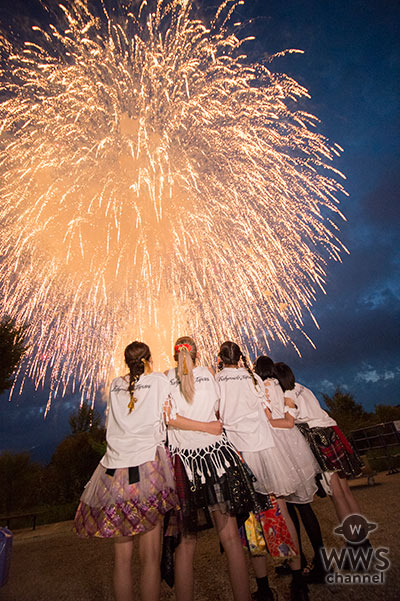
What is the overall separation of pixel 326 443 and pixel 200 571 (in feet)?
8.06

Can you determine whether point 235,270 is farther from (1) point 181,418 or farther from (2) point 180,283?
(1) point 181,418

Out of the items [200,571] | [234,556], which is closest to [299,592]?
[234,556]

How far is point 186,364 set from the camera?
3119 mm

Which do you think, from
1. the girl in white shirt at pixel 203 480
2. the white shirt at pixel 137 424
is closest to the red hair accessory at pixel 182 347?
the girl in white shirt at pixel 203 480

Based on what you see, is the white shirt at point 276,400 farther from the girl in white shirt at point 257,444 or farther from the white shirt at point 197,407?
the white shirt at point 197,407

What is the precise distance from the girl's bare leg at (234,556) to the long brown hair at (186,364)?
3.54ft

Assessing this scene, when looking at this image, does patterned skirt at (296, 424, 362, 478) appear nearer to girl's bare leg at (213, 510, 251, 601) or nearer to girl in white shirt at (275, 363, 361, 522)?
girl in white shirt at (275, 363, 361, 522)

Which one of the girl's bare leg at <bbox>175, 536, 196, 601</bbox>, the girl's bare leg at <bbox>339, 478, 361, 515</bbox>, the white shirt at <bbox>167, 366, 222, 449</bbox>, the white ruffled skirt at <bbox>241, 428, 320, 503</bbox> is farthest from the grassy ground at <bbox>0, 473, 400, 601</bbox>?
the white shirt at <bbox>167, 366, 222, 449</bbox>

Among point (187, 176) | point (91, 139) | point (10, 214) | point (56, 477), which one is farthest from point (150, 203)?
point (56, 477)

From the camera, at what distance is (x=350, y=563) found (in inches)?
130

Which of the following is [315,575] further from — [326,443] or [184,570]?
[184,570]

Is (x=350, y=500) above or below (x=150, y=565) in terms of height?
above

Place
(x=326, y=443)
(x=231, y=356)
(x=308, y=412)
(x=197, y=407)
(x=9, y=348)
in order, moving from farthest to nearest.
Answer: (x=9, y=348) → (x=308, y=412) → (x=326, y=443) → (x=231, y=356) → (x=197, y=407)

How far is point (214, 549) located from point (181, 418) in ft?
12.1
